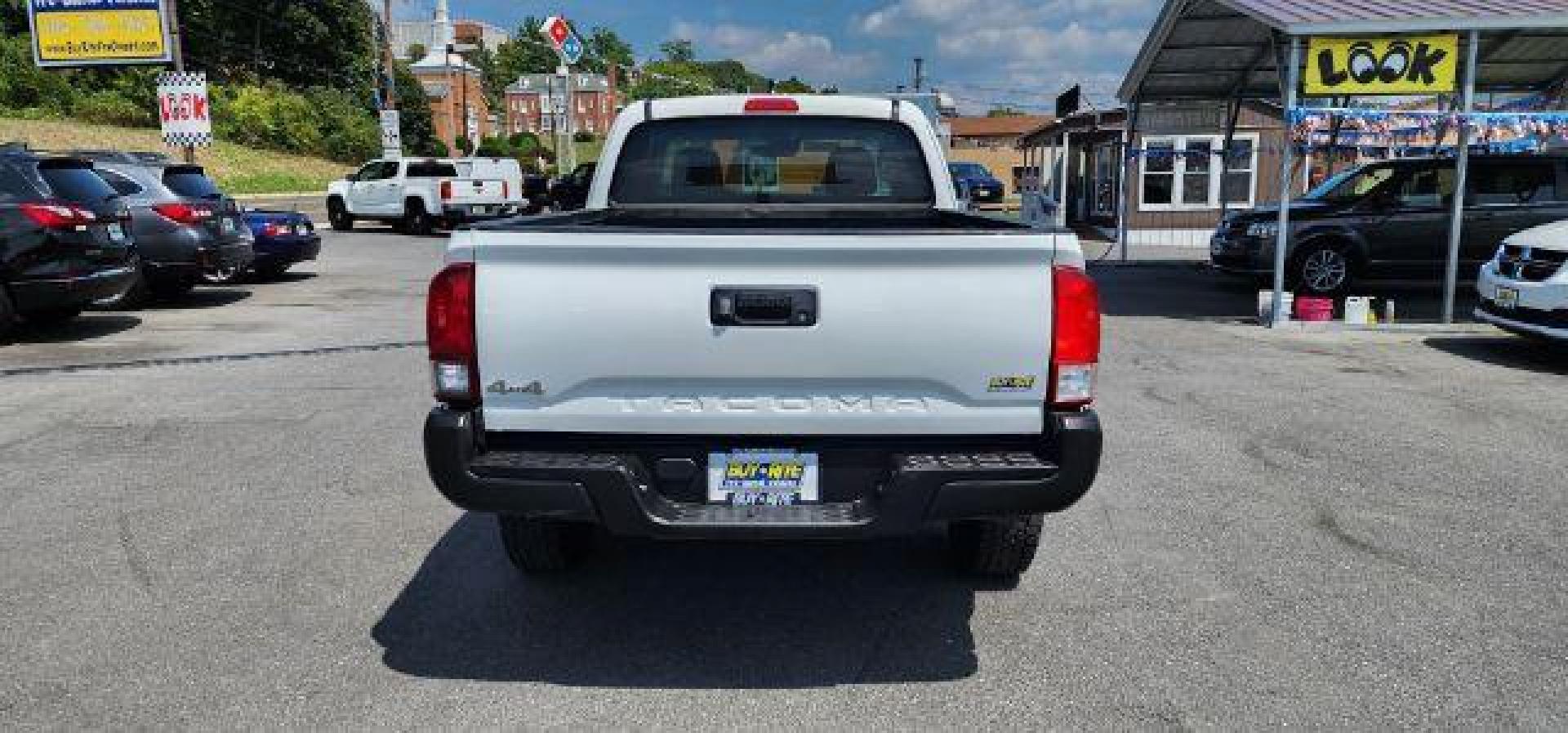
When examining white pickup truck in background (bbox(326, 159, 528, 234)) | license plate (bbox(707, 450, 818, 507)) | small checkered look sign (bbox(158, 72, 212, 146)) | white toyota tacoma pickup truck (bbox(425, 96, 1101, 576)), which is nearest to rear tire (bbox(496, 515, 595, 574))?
white toyota tacoma pickup truck (bbox(425, 96, 1101, 576))

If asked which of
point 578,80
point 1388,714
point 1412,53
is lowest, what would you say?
point 1388,714

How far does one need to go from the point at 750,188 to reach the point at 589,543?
5.92 feet

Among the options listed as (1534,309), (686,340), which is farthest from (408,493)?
(1534,309)

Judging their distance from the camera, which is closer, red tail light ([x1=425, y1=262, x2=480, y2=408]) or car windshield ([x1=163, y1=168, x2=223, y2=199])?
red tail light ([x1=425, y1=262, x2=480, y2=408])

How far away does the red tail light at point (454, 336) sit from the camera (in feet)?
11.2

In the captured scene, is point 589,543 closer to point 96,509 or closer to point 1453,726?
point 96,509

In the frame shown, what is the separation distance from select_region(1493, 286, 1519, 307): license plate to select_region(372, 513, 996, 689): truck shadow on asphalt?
7.33 metres

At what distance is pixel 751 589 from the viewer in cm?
452

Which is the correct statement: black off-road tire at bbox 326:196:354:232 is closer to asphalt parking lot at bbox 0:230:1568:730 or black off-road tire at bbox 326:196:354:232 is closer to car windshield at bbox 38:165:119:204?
car windshield at bbox 38:165:119:204

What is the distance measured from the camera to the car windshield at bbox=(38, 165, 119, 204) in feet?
34.0

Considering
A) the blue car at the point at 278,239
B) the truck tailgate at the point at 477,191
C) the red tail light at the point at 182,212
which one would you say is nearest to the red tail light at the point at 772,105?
the red tail light at the point at 182,212

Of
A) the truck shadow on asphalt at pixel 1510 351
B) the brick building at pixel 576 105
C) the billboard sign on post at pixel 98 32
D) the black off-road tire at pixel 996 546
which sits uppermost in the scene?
the brick building at pixel 576 105

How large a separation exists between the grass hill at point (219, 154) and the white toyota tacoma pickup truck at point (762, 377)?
4260 centimetres

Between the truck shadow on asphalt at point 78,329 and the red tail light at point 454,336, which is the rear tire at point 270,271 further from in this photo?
the red tail light at point 454,336
